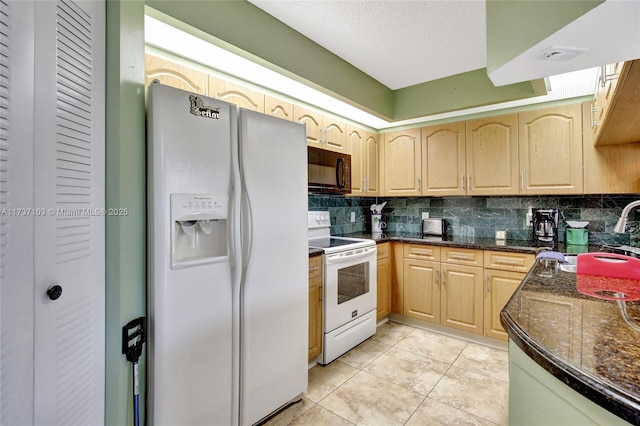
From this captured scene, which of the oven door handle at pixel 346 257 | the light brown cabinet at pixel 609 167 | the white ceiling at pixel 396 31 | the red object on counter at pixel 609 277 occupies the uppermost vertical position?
the white ceiling at pixel 396 31

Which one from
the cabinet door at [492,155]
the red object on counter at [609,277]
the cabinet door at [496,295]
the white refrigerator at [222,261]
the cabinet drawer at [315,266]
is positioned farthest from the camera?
the cabinet door at [492,155]

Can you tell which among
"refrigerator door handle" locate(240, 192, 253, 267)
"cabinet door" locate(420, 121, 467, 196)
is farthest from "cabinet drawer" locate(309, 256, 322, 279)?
"cabinet door" locate(420, 121, 467, 196)

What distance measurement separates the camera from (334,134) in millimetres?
2916

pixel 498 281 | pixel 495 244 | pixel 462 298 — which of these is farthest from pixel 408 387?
pixel 495 244

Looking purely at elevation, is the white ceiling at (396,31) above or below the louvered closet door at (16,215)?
above

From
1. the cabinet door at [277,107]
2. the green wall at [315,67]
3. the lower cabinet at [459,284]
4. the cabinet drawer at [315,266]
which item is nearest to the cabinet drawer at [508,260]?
the lower cabinet at [459,284]

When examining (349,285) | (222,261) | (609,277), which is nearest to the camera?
(609,277)

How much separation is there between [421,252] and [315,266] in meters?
1.32

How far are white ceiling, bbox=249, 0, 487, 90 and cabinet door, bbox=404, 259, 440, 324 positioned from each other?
1850 mm

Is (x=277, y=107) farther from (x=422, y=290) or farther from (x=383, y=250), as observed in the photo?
(x=422, y=290)

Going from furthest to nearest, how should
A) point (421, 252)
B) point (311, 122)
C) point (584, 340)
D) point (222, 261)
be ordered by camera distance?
point (421, 252), point (311, 122), point (222, 261), point (584, 340)

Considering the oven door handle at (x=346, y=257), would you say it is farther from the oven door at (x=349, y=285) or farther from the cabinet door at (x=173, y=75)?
the cabinet door at (x=173, y=75)

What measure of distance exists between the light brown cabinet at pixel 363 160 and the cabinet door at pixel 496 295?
1448 mm

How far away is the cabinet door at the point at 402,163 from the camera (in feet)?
11.0
